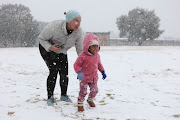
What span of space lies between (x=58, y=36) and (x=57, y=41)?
0.11 m

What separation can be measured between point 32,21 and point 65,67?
101ft

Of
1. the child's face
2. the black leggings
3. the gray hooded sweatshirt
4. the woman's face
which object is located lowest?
the black leggings

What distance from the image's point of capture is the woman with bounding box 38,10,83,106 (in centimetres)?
302

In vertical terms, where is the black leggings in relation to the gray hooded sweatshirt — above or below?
below

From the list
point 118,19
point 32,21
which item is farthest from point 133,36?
point 32,21

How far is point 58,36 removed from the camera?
3.13m

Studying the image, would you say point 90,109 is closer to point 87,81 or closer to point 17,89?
point 87,81

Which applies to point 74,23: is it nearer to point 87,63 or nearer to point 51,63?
point 87,63

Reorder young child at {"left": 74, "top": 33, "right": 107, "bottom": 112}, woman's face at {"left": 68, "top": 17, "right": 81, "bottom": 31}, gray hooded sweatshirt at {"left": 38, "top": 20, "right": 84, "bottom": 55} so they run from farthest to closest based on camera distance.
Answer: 1. gray hooded sweatshirt at {"left": 38, "top": 20, "right": 84, "bottom": 55}
2. woman's face at {"left": 68, "top": 17, "right": 81, "bottom": 31}
3. young child at {"left": 74, "top": 33, "right": 107, "bottom": 112}

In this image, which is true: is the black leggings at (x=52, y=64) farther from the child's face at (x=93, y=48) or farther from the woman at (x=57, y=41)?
the child's face at (x=93, y=48)

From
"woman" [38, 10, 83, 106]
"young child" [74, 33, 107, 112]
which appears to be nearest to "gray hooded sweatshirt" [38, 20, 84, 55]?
"woman" [38, 10, 83, 106]

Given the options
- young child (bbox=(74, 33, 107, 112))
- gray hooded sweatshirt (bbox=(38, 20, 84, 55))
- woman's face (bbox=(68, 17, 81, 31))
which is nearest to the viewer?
young child (bbox=(74, 33, 107, 112))

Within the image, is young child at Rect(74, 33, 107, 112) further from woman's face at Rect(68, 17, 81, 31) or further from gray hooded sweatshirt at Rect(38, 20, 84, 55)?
gray hooded sweatshirt at Rect(38, 20, 84, 55)

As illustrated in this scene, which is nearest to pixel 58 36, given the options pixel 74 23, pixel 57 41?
pixel 57 41
